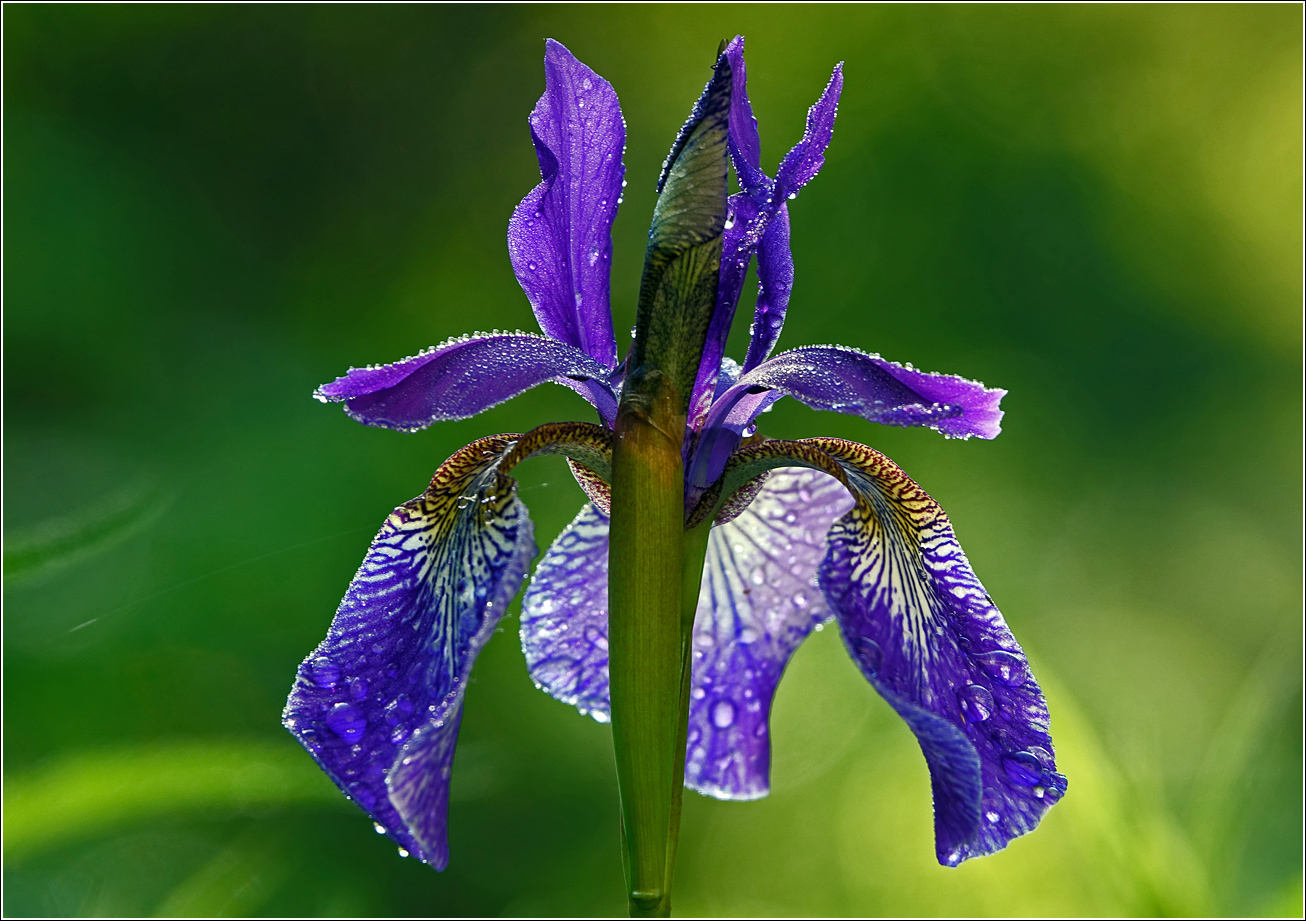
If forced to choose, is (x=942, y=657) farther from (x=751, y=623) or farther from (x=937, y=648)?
(x=751, y=623)

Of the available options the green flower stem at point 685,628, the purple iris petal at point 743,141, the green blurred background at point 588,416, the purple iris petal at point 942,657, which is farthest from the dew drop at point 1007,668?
the green blurred background at point 588,416

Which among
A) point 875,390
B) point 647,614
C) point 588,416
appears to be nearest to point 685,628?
point 647,614

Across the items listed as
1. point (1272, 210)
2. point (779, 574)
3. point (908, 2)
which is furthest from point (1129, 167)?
point (779, 574)

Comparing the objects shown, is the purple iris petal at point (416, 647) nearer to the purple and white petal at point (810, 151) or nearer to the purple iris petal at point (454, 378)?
the purple iris petal at point (454, 378)

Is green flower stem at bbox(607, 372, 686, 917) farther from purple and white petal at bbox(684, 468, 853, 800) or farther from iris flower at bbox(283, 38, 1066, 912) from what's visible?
purple and white petal at bbox(684, 468, 853, 800)

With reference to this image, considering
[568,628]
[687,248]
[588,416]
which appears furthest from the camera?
[588,416]

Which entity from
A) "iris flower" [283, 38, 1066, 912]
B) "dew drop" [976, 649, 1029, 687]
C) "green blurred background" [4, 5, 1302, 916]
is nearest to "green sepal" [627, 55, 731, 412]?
"iris flower" [283, 38, 1066, 912]

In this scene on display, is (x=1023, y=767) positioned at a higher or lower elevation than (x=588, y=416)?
higher
